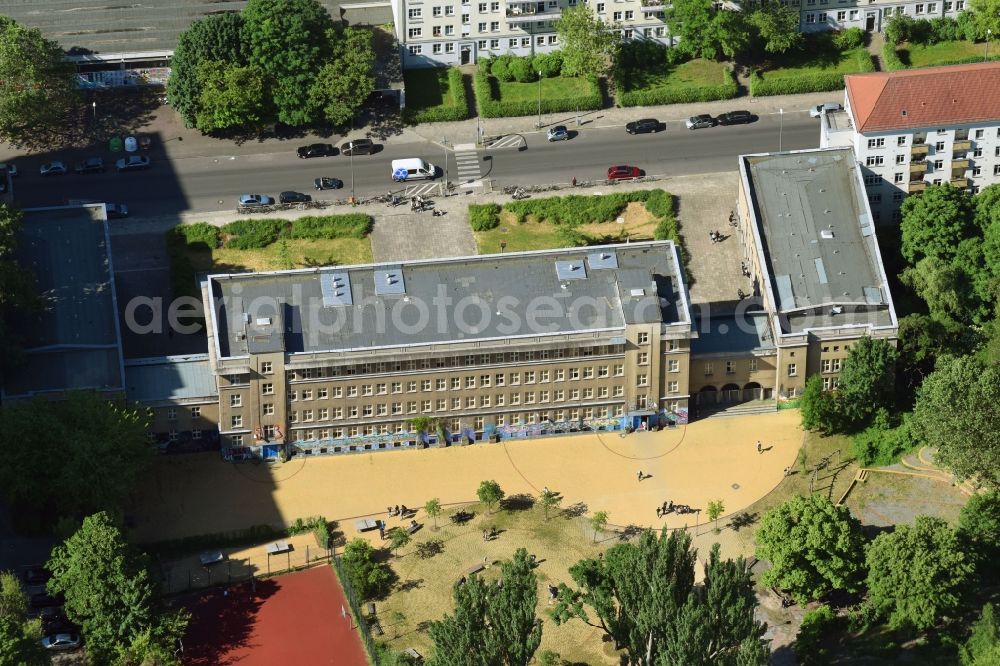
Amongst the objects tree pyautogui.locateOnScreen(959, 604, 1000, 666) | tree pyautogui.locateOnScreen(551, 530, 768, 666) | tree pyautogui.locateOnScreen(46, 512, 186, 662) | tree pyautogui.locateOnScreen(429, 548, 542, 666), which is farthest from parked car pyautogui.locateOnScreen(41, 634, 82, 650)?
tree pyautogui.locateOnScreen(959, 604, 1000, 666)

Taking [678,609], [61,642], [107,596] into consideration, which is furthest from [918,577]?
[61,642]

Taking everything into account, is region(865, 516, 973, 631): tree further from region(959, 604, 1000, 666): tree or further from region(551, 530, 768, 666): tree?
region(551, 530, 768, 666): tree

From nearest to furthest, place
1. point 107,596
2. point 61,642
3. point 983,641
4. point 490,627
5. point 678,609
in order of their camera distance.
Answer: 1. point 490,627
2. point 678,609
3. point 983,641
4. point 107,596
5. point 61,642

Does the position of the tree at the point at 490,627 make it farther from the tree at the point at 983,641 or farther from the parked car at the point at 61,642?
the tree at the point at 983,641

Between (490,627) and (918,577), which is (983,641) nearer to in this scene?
(918,577)

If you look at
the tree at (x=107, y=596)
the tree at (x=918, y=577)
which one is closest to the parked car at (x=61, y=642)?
the tree at (x=107, y=596)

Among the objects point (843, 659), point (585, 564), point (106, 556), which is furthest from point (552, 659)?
point (106, 556)
